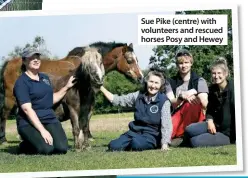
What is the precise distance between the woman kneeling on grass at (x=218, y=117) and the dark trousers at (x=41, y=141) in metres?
1.76

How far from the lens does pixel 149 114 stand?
41.7 ft

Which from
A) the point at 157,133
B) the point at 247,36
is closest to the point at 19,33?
the point at 157,133

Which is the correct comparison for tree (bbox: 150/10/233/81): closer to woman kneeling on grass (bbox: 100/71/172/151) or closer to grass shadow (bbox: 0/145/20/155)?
woman kneeling on grass (bbox: 100/71/172/151)

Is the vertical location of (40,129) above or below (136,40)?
below

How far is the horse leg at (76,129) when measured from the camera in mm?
12977

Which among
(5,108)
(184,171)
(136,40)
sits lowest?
(184,171)

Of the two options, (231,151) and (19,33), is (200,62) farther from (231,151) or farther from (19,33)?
(19,33)

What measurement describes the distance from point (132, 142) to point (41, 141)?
1261 mm

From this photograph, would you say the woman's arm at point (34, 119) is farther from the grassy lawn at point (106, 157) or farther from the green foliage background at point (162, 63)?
the green foliage background at point (162, 63)

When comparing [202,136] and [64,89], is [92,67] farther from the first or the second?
[202,136]

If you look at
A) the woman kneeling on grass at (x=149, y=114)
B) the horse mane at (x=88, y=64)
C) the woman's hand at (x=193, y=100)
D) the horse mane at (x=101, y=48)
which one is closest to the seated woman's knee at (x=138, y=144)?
the woman kneeling on grass at (x=149, y=114)

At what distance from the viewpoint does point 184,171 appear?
12.5 metres

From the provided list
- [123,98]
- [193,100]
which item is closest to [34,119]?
[123,98]

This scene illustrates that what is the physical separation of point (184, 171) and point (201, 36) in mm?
1881
